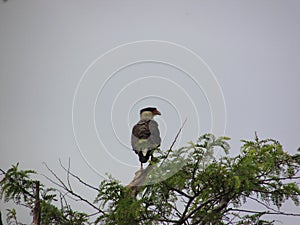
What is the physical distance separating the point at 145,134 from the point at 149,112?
0.04m

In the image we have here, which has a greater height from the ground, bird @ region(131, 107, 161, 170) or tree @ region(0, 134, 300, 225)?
bird @ region(131, 107, 161, 170)

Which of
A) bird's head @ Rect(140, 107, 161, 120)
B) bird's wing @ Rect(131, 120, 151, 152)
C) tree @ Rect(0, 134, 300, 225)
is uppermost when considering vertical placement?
bird's head @ Rect(140, 107, 161, 120)

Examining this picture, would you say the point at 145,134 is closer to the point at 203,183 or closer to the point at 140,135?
the point at 140,135

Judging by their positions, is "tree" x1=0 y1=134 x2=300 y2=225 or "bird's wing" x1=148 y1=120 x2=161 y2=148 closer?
"tree" x1=0 y1=134 x2=300 y2=225

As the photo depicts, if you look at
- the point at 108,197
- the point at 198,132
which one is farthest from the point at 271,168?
the point at 108,197

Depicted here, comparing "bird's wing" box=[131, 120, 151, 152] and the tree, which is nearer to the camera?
the tree

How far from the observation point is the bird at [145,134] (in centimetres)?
68

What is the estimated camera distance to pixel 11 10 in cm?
99

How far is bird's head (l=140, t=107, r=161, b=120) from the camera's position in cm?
71

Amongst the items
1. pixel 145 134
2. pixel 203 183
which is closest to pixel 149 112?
pixel 145 134

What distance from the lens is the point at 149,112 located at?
0.71 m

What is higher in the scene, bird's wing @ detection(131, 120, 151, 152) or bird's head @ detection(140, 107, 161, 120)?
bird's head @ detection(140, 107, 161, 120)

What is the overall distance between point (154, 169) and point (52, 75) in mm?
410

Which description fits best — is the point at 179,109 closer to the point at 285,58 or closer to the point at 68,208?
the point at 68,208
